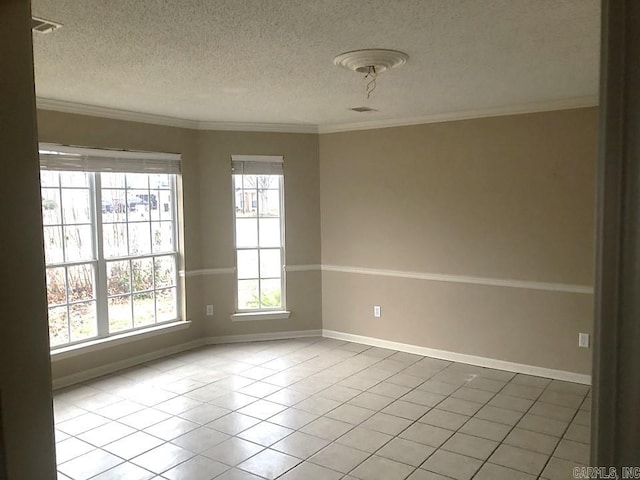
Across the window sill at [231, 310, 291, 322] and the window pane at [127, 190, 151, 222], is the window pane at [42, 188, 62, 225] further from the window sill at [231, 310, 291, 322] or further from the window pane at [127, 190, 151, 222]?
the window sill at [231, 310, 291, 322]

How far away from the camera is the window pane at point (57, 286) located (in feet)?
14.5

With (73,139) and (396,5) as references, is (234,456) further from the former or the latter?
(73,139)

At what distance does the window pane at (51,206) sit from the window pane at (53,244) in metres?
0.07

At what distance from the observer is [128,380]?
182 inches

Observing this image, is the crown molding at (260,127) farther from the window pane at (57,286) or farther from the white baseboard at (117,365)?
the white baseboard at (117,365)

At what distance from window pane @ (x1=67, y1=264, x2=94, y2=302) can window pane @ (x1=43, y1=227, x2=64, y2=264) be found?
0.16 metres

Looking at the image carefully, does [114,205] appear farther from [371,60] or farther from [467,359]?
[467,359]

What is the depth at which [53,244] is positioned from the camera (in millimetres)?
4406

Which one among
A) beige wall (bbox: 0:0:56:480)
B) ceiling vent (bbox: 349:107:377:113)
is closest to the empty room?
beige wall (bbox: 0:0:56:480)

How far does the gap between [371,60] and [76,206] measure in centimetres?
315

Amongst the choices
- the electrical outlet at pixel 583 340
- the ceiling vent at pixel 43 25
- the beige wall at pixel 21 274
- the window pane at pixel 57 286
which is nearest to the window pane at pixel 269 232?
the window pane at pixel 57 286

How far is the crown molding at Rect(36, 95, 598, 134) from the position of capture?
4.29 meters

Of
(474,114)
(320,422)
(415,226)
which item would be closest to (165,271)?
(320,422)

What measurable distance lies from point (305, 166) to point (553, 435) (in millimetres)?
3782
